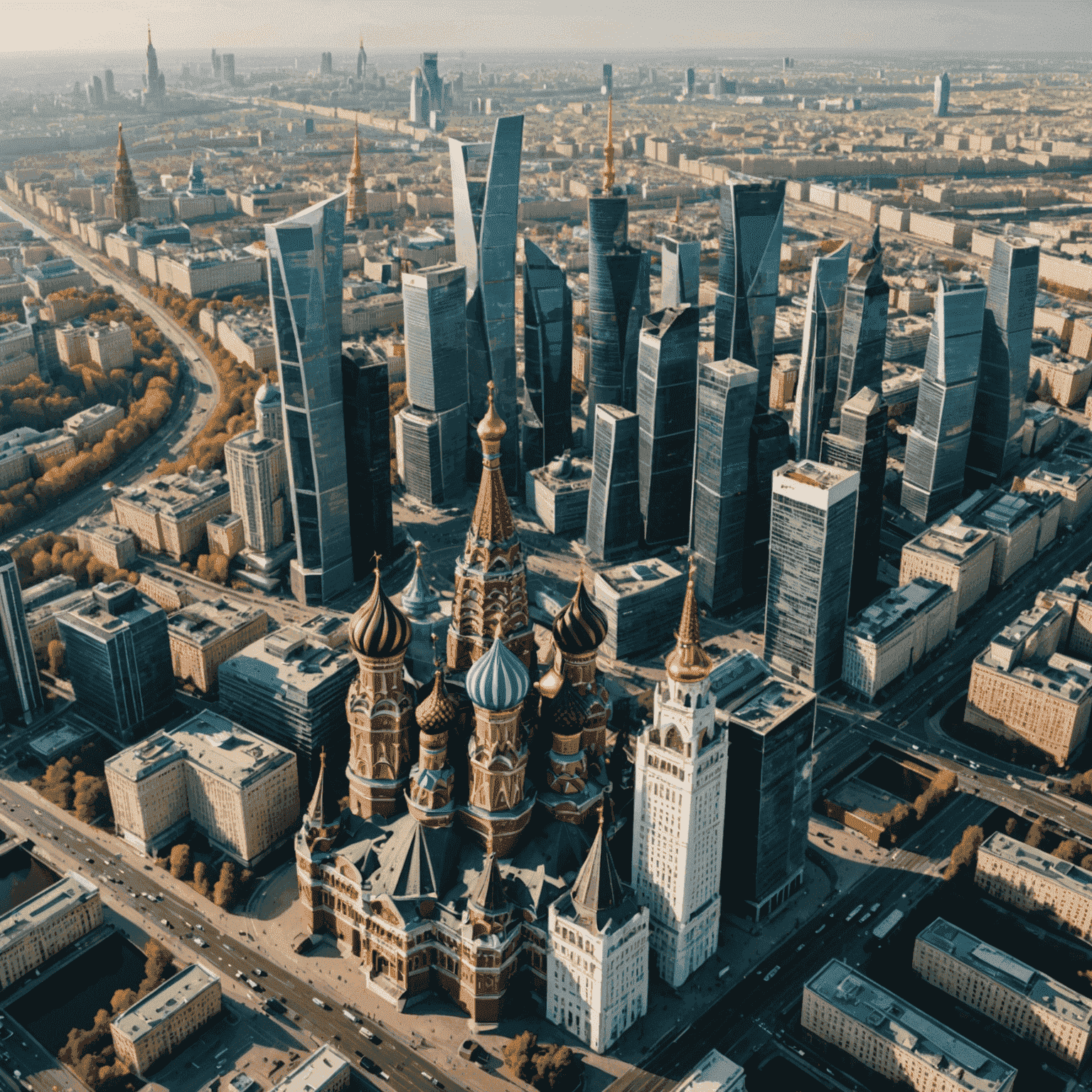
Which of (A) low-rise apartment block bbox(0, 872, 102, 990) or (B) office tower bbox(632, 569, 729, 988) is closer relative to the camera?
(B) office tower bbox(632, 569, 729, 988)

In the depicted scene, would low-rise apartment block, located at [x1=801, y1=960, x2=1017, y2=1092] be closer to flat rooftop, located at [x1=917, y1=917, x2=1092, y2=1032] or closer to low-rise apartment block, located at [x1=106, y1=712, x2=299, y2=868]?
flat rooftop, located at [x1=917, y1=917, x2=1092, y2=1032]

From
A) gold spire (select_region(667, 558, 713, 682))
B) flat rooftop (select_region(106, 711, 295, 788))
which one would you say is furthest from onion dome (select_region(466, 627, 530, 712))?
flat rooftop (select_region(106, 711, 295, 788))

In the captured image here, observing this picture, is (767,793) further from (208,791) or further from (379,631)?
(208,791)

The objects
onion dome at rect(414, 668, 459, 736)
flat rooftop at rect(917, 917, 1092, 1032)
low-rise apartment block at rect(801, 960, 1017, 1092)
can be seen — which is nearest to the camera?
low-rise apartment block at rect(801, 960, 1017, 1092)

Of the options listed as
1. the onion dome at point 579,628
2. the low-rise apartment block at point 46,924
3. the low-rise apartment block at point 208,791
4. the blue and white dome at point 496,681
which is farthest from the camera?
the low-rise apartment block at point 208,791

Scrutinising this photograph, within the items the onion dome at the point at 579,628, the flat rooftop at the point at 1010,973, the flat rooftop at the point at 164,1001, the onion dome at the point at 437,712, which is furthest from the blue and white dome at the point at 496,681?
the flat rooftop at the point at 1010,973

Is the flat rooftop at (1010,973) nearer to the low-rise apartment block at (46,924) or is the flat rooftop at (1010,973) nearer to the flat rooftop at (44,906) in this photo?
the low-rise apartment block at (46,924)

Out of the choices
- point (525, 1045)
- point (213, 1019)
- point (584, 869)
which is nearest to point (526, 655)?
point (584, 869)
